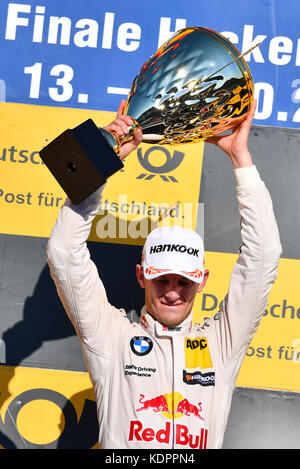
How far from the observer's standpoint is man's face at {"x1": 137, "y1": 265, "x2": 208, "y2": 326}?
5.83ft

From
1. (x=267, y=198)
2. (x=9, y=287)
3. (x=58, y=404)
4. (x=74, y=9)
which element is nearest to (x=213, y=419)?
(x=267, y=198)

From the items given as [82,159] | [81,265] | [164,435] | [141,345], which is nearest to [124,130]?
[82,159]

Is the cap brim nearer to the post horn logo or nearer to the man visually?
the man

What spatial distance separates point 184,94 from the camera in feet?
5.42

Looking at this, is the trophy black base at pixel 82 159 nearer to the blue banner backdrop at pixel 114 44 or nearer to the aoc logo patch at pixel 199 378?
the aoc logo patch at pixel 199 378

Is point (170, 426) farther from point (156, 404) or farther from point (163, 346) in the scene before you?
point (163, 346)

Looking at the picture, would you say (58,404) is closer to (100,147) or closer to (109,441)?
(109,441)

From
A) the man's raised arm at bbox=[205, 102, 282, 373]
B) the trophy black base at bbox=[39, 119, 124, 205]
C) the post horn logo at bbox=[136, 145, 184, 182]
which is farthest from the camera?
the post horn logo at bbox=[136, 145, 184, 182]

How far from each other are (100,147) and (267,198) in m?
0.51

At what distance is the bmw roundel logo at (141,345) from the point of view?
1763 millimetres

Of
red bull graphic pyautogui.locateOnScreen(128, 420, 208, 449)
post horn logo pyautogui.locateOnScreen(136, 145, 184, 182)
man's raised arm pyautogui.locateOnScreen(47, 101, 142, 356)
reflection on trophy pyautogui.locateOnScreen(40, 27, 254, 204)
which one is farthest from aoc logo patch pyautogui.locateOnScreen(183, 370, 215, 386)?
post horn logo pyautogui.locateOnScreen(136, 145, 184, 182)

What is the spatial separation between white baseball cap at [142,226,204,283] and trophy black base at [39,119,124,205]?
0.36 metres

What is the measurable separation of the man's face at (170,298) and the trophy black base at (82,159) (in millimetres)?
418

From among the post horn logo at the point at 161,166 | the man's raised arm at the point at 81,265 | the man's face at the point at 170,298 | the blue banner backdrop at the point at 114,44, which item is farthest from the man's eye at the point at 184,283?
the blue banner backdrop at the point at 114,44
